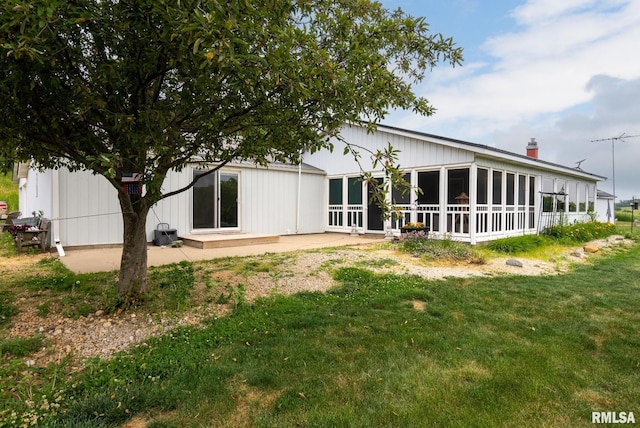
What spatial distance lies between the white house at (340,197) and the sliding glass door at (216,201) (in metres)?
0.03

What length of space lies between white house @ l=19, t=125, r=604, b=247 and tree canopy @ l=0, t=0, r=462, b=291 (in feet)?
14.9

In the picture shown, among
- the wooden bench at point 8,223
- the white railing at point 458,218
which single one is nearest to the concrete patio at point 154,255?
the wooden bench at point 8,223

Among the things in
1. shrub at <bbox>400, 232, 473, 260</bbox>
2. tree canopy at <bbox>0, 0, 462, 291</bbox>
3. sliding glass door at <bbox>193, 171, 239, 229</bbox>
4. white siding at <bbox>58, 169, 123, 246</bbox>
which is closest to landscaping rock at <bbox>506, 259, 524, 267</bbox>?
shrub at <bbox>400, 232, 473, 260</bbox>

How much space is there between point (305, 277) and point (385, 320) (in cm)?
197

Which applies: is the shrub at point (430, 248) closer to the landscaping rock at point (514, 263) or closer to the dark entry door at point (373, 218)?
the landscaping rock at point (514, 263)

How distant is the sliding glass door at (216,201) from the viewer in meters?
9.98

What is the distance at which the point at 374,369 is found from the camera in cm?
273

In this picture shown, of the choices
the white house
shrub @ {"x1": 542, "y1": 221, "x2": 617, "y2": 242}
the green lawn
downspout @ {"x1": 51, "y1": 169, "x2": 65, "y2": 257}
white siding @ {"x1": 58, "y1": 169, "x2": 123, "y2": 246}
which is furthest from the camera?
shrub @ {"x1": 542, "y1": 221, "x2": 617, "y2": 242}

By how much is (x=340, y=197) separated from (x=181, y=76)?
33.2ft

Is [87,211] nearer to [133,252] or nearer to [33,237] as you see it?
[33,237]

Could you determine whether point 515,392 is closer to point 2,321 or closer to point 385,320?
point 385,320

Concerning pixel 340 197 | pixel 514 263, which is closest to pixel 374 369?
pixel 514 263

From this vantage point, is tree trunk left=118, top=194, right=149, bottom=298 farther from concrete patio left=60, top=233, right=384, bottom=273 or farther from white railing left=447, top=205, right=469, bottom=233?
white railing left=447, top=205, right=469, bottom=233

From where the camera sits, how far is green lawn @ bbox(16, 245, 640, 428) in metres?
2.18
